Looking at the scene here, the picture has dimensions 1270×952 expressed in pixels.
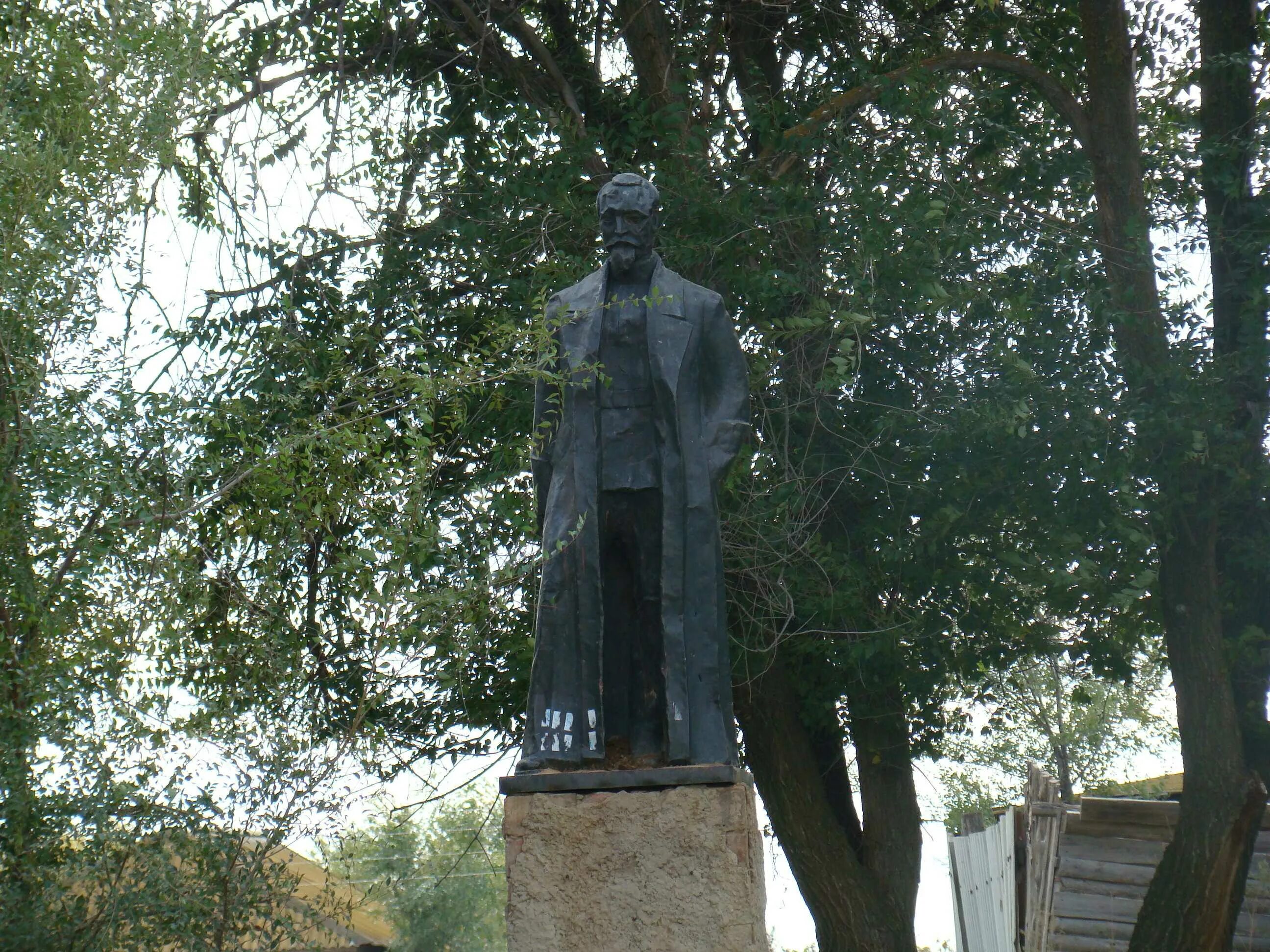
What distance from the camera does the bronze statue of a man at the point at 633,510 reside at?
470cm

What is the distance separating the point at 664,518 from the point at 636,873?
1111 mm

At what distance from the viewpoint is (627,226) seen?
200 inches

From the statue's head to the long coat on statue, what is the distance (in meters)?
0.09

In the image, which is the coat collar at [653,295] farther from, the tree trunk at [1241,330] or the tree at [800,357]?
the tree trunk at [1241,330]

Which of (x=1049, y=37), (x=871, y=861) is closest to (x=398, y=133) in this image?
(x=1049, y=37)

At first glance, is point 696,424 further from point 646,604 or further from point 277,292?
point 277,292

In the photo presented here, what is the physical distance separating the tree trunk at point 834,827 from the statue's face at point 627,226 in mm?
4435

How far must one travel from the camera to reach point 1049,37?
37.7 feet

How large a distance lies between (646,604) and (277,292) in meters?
6.18

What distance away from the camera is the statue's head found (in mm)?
5070

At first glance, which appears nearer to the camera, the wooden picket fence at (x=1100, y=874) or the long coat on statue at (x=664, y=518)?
the long coat on statue at (x=664, y=518)

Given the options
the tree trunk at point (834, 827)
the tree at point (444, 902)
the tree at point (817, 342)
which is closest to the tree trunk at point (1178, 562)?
the tree at point (817, 342)

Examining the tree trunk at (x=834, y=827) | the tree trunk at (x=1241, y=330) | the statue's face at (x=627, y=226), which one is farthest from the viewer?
the tree trunk at (x=834, y=827)

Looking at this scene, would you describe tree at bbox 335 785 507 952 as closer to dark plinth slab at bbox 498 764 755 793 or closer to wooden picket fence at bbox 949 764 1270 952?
wooden picket fence at bbox 949 764 1270 952
